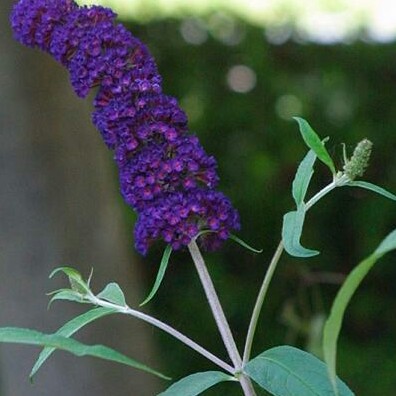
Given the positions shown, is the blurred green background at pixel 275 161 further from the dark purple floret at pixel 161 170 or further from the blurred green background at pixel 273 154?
the dark purple floret at pixel 161 170

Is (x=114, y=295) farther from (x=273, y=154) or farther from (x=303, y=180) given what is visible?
(x=273, y=154)

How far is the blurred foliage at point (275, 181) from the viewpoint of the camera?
4570 mm

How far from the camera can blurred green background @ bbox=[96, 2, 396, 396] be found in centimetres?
458

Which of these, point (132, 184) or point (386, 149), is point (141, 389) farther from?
point (132, 184)

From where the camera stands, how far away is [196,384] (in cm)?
110

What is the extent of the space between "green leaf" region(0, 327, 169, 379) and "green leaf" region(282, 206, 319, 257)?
20 cm

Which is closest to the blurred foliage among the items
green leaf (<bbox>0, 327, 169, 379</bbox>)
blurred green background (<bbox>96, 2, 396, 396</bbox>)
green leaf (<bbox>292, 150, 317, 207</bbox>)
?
blurred green background (<bbox>96, 2, 396, 396</bbox>)

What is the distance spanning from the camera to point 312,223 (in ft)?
15.5

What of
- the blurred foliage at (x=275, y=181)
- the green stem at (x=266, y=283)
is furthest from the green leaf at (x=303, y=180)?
the blurred foliage at (x=275, y=181)

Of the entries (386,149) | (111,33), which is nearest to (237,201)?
(386,149)

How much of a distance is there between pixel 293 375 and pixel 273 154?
3691 mm

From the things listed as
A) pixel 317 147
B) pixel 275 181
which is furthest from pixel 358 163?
pixel 275 181

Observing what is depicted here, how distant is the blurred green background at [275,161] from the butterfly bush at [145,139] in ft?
10.4

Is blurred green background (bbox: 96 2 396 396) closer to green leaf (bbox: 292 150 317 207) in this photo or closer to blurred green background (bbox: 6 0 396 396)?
blurred green background (bbox: 6 0 396 396)
